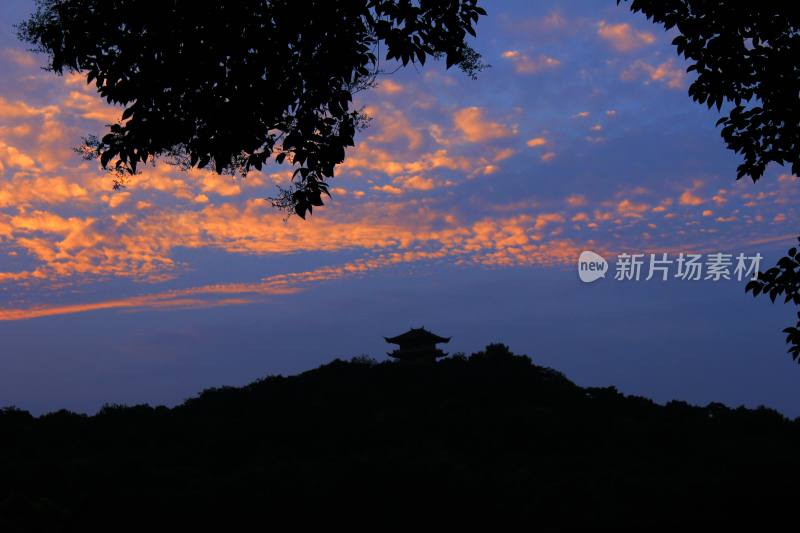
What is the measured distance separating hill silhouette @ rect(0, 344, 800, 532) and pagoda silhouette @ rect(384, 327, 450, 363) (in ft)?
3.22

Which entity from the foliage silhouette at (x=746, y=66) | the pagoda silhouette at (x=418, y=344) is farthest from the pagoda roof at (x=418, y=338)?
the foliage silhouette at (x=746, y=66)

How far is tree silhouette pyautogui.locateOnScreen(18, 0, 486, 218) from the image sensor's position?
7.79 metres

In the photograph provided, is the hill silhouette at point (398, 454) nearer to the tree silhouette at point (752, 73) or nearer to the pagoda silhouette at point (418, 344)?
the pagoda silhouette at point (418, 344)

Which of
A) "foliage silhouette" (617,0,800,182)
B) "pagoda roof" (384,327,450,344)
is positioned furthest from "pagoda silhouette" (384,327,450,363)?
"foliage silhouette" (617,0,800,182)

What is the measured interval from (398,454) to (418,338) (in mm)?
19206

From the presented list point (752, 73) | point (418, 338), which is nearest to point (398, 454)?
point (418, 338)

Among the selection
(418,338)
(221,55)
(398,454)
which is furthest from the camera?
(418,338)

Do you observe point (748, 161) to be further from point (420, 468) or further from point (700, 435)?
point (700, 435)

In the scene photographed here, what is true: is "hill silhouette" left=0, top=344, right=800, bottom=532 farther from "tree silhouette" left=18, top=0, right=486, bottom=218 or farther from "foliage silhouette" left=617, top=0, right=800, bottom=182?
"tree silhouette" left=18, top=0, right=486, bottom=218

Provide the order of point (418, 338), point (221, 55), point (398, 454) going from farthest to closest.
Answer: point (418, 338) → point (398, 454) → point (221, 55)

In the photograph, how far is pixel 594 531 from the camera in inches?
213

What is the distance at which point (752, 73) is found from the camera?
10.0 meters

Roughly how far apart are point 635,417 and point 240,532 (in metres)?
31.8

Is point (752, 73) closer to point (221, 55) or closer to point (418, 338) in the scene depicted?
point (221, 55)
